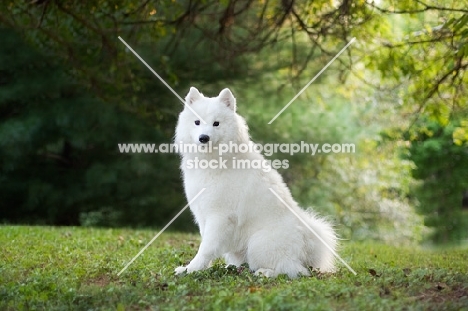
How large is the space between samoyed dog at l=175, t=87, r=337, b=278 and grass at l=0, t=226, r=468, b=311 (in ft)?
0.75

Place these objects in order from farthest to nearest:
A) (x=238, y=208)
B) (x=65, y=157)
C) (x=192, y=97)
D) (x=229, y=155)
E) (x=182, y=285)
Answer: (x=65, y=157) → (x=192, y=97) → (x=229, y=155) → (x=238, y=208) → (x=182, y=285)

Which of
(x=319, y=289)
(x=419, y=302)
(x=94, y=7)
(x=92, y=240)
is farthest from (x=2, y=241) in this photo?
(x=419, y=302)

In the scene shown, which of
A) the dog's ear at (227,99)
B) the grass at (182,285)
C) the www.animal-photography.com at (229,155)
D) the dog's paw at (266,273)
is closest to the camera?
the grass at (182,285)

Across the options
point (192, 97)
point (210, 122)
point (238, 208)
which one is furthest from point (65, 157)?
point (238, 208)

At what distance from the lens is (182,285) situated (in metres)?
5.59

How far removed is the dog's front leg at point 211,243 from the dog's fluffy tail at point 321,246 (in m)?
0.90

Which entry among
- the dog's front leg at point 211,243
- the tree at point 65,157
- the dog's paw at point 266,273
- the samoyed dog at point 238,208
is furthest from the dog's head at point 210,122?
the tree at point 65,157

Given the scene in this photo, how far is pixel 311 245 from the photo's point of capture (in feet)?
21.8

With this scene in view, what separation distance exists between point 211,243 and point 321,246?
4.00 ft

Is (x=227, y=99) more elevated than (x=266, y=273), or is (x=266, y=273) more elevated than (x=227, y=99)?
(x=227, y=99)

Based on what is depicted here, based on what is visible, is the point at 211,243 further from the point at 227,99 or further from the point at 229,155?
the point at 227,99

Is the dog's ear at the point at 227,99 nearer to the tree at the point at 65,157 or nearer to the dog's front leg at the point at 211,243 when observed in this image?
the dog's front leg at the point at 211,243

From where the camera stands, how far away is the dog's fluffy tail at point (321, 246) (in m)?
6.67

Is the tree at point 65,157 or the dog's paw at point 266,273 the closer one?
the dog's paw at point 266,273
